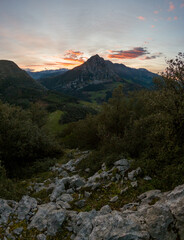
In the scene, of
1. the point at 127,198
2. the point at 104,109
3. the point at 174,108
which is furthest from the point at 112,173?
the point at 104,109

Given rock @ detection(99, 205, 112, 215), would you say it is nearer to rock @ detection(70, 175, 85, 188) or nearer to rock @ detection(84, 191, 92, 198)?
rock @ detection(84, 191, 92, 198)

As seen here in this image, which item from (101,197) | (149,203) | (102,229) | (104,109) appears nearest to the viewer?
(102,229)

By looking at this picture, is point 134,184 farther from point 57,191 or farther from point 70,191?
point 57,191

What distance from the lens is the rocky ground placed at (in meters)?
6.69

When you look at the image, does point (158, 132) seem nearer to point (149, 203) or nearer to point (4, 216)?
point (149, 203)

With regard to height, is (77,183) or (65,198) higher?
(77,183)

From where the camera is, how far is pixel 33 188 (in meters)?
15.7

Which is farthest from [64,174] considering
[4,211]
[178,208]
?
[178,208]

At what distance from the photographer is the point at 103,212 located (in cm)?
884

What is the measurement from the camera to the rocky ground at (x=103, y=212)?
6.69m

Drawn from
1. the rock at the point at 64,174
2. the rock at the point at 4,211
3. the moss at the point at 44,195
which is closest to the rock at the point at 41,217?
the rock at the point at 4,211

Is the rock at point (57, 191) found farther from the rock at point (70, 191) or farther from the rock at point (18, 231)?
the rock at point (18, 231)

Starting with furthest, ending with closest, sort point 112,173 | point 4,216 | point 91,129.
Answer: point 91,129 → point 112,173 → point 4,216

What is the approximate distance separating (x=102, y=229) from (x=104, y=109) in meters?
24.7
